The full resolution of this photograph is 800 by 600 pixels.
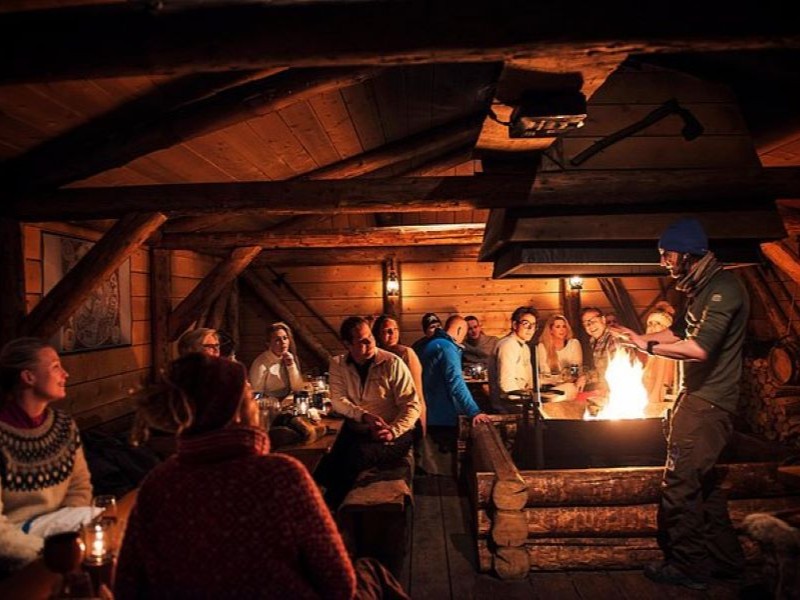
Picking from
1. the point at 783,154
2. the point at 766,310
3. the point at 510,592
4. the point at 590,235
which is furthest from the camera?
the point at 766,310

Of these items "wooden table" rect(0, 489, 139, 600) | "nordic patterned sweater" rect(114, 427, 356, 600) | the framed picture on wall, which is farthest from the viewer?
the framed picture on wall

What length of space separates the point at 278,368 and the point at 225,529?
4.50m

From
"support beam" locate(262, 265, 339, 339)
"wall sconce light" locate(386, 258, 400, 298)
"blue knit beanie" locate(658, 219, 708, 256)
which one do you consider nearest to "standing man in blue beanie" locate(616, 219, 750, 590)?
"blue knit beanie" locate(658, 219, 708, 256)

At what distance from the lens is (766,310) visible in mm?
9211

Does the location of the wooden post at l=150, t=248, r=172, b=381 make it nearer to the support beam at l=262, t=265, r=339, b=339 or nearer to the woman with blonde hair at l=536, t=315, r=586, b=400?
the support beam at l=262, t=265, r=339, b=339

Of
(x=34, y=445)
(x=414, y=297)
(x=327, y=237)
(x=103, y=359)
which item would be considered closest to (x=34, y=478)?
(x=34, y=445)

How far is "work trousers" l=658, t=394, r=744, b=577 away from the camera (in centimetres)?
390

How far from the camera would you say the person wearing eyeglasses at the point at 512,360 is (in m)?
6.55

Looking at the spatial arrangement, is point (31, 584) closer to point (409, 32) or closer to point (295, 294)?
point (409, 32)

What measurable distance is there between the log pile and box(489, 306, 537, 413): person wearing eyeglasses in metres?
2.27

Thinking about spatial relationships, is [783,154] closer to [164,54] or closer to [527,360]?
[527,360]

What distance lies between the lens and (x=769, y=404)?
871 cm

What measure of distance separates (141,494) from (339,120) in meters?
4.61

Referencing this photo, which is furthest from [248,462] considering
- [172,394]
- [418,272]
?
[418,272]
